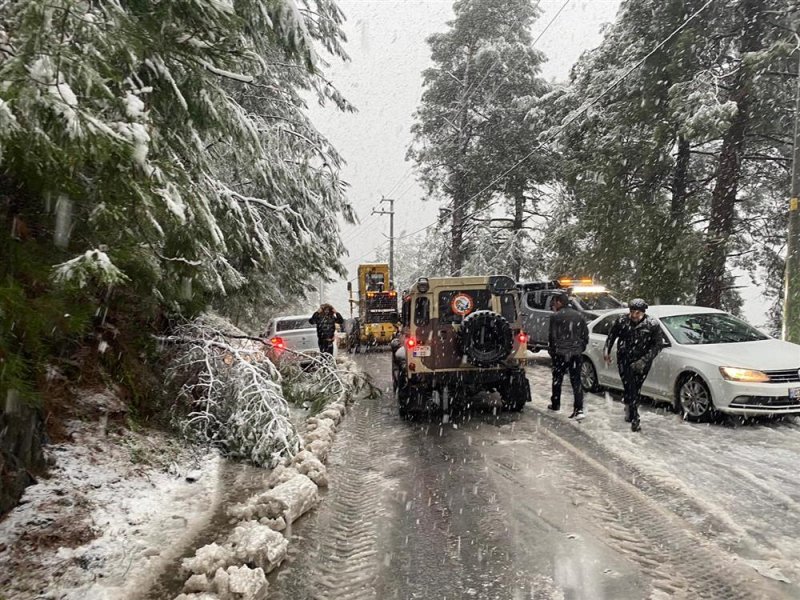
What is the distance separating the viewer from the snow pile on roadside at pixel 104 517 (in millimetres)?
3580

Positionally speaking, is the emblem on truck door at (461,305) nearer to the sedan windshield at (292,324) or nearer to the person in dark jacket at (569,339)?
the person in dark jacket at (569,339)

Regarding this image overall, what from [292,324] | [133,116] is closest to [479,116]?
[292,324]

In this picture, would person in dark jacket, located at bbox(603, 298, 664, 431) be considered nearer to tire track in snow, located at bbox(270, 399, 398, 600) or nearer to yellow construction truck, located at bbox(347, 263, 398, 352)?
tire track in snow, located at bbox(270, 399, 398, 600)

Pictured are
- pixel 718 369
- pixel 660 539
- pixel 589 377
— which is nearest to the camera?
pixel 660 539

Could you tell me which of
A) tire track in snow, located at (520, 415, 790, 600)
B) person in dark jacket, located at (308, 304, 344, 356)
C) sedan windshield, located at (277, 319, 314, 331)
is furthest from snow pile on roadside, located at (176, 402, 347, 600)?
sedan windshield, located at (277, 319, 314, 331)

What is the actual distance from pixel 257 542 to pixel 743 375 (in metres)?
6.29

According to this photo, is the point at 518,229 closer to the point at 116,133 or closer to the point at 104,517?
the point at 104,517

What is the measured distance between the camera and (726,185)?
548 inches

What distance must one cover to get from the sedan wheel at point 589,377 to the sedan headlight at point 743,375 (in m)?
3.02

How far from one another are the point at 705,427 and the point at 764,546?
3586 millimetres

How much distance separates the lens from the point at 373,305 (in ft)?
75.0

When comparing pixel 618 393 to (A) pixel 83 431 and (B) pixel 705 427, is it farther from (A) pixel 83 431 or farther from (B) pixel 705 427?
(A) pixel 83 431

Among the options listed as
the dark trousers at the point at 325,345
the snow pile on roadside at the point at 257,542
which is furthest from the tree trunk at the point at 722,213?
the snow pile on roadside at the point at 257,542

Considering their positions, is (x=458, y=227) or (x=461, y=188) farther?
(x=458, y=227)
